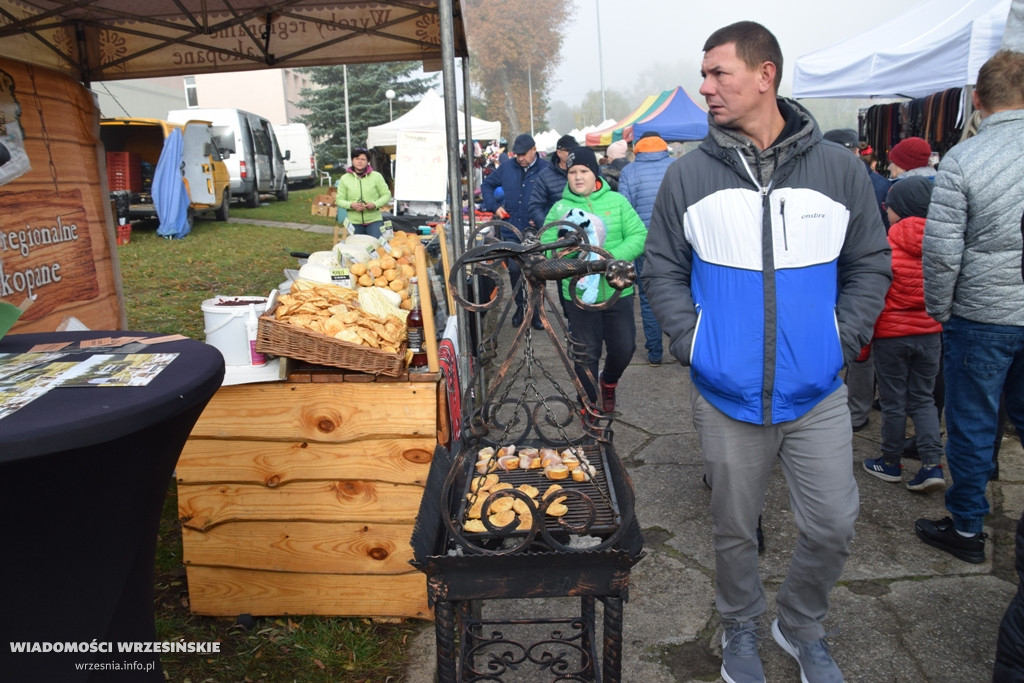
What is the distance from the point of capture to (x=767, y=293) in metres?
2.37

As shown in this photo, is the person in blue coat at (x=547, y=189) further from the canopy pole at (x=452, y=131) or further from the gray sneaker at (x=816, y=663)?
the gray sneaker at (x=816, y=663)

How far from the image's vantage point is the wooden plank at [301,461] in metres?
3.15

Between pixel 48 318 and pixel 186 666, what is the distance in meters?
1.94

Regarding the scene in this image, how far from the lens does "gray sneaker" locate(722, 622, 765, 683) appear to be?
2.71 metres

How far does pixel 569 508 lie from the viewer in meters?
2.41

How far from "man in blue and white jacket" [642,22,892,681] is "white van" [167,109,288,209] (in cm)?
1874

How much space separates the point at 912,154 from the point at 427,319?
159 inches

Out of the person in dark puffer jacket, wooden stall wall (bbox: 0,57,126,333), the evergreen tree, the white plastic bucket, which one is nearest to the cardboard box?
wooden stall wall (bbox: 0,57,126,333)

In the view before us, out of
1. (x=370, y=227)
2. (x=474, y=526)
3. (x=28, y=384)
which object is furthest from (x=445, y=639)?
(x=370, y=227)

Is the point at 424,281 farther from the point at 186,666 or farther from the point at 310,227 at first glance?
the point at 310,227

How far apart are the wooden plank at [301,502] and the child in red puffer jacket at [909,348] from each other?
2834 mm

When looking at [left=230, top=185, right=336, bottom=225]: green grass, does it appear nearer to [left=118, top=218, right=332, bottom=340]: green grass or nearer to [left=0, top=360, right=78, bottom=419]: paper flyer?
[left=118, top=218, right=332, bottom=340]: green grass

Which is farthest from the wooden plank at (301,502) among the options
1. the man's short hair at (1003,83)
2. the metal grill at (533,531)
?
the man's short hair at (1003,83)

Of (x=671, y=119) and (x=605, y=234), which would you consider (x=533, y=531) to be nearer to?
(x=605, y=234)
